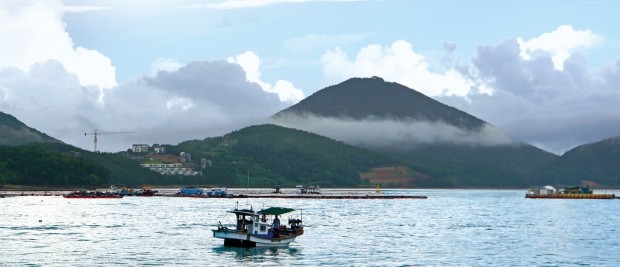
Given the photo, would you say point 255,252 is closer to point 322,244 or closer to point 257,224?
point 257,224

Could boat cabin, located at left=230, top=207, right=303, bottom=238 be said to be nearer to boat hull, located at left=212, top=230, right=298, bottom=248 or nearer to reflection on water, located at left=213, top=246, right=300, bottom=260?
boat hull, located at left=212, top=230, right=298, bottom=248

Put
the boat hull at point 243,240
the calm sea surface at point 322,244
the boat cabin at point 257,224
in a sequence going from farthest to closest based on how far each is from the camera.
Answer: the boat cabin at point 257,224
the boat hull at point 243,240
the calm sea surface at point 322,244

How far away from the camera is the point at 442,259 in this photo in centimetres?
11525

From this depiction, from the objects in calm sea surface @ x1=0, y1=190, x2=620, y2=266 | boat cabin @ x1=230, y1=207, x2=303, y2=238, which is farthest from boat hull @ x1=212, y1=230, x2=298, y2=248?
calm sea surface @ x1=0, y1=190, x2=620, y2=266

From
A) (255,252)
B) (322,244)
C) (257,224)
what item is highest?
(257,224)

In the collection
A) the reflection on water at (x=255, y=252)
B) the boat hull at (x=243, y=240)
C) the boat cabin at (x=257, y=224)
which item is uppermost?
the boat cabin at (x=257, y=224)

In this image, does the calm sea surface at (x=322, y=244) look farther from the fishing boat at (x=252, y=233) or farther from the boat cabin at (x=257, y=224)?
the boat cabin at (x=257, y=224)

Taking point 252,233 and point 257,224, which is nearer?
point 252,233

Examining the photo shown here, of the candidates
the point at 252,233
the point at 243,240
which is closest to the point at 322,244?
the point at 252,233

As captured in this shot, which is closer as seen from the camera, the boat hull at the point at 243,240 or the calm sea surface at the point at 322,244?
the calm sea surface at the point at 322,244

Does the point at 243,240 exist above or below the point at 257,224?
below

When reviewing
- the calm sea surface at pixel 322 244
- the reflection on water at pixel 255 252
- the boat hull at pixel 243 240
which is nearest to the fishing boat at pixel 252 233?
the boat hull at pixel 243 240

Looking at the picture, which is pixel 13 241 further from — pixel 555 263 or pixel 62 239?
pixel 555 263

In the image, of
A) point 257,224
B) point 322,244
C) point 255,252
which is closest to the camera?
point 255,252
